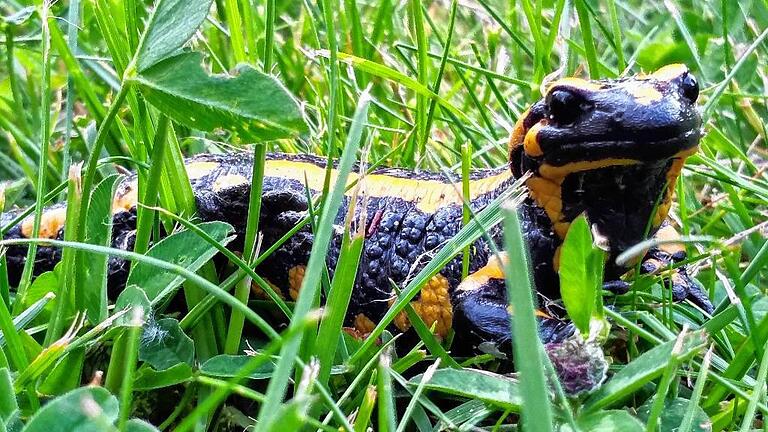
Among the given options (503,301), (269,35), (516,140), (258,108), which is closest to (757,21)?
(516,140)

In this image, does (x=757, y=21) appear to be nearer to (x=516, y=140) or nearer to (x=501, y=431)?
(x=516, y=140)

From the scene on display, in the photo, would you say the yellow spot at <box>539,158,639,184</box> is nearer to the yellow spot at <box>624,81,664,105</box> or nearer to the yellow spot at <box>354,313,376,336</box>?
the yellow spot at <box>624,81,664,105</box>

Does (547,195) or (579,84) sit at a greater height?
(579,84)

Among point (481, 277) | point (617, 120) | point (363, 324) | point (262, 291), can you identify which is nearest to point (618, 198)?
point (617, 120)

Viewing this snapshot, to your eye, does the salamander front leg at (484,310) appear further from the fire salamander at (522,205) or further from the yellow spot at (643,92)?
the yellow spot at (643,92)

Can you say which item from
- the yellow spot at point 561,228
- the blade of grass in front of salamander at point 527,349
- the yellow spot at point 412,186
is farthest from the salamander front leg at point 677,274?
the blade of grass in front of salamander at point 527,349

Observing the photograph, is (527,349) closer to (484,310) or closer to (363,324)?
(484,310)

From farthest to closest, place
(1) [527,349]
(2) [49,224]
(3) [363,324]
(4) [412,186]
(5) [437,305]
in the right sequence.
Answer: (2) [49,224] → (4) [412,186] → (3) [363,324] → (5) [437,305] → (1) [527,349]
